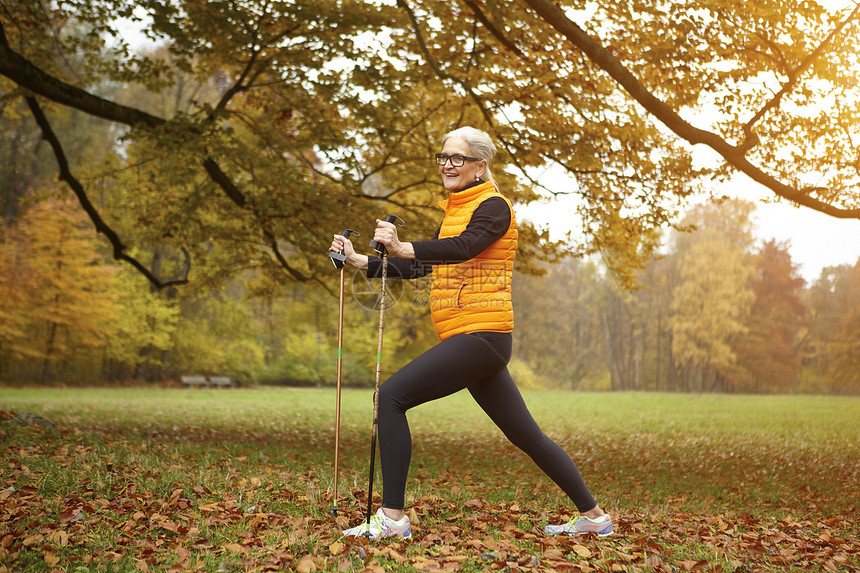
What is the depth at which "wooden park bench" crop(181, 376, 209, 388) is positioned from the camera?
88.3 feet

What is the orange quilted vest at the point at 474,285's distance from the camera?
3.39 metres

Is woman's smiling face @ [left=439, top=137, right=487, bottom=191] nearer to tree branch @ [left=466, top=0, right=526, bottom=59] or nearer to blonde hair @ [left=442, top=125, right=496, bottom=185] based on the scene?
blonde hair @ [left=442, top=125, right=496, bottom=185]

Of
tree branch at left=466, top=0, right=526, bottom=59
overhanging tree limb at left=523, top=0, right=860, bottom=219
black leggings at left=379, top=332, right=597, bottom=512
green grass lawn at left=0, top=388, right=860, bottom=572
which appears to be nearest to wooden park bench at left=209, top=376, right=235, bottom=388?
green grass lawn at left=0, top=388, right=860, bottom=572

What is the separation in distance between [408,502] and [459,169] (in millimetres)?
2278

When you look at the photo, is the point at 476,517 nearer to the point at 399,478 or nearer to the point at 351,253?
the point at 399,478

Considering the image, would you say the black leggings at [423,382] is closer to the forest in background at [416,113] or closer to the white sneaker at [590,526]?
the white sneaker at [590,526]

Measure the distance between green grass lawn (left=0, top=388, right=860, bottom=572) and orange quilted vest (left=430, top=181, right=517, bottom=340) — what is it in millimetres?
1155

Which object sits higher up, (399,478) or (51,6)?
(51,6)

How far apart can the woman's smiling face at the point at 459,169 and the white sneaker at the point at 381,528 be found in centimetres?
177

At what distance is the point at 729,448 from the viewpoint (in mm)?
10633

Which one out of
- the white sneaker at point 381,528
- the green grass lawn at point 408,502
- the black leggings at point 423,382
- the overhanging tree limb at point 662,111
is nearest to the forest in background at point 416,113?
the overhanging tree limb at point 662,111

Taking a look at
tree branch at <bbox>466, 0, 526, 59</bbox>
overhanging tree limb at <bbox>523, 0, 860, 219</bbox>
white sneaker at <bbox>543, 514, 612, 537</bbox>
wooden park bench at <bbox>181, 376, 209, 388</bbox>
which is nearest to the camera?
white sneaker at <bbox>543, 514, 612, 537</bbox>

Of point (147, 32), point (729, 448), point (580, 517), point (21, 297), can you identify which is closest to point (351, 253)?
point (580, 517)

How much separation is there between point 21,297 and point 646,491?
2084 centimetres
